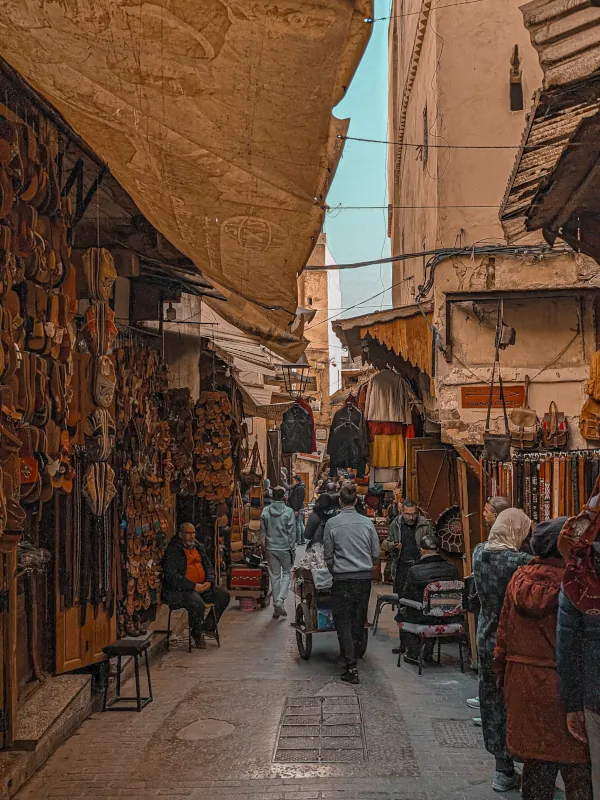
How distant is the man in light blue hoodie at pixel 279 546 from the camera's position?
1155 cm

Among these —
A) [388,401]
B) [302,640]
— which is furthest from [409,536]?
[388,401]

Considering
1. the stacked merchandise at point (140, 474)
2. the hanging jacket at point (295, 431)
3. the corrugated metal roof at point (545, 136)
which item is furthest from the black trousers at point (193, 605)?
the hanging jacket at point (295, 431)

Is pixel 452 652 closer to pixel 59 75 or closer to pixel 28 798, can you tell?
pixel 28 798

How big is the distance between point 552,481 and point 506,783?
2604 millimetres

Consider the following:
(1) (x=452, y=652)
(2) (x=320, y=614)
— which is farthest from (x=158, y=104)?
(1) (x=452, y=652)

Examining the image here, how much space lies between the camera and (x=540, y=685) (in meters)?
4.32

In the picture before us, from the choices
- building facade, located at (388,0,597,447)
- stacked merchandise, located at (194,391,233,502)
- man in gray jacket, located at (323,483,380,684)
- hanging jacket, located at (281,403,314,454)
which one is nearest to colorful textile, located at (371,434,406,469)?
hanging jacket, located at (281,403,314,454)

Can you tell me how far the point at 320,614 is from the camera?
29.2ft

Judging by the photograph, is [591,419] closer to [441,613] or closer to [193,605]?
[441,613]

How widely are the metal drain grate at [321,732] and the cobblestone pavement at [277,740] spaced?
2 centimetres

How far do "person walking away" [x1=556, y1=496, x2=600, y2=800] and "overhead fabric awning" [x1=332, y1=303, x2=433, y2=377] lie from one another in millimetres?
6801

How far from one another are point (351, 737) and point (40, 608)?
9.19 ft

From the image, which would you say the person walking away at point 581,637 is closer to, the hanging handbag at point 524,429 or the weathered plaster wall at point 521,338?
the hanging handbag at point 524,429

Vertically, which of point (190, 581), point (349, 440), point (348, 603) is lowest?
point (348, 603)
